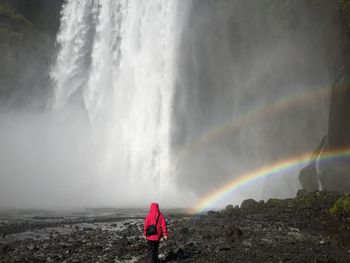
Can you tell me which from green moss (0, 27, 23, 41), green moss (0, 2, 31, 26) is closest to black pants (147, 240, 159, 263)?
green moss (0, 27, 23, 41)

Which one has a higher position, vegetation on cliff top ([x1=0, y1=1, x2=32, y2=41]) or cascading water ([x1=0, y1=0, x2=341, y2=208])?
vegetation on cliff top ([x1=0, y1=1, x2=32, y2=41])

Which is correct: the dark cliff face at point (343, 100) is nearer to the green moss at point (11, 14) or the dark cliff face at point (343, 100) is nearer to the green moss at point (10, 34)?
the green moss at point (10, 34)

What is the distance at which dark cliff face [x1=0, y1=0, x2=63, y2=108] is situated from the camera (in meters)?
69.9

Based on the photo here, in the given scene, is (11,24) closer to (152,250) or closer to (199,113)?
(199,113)

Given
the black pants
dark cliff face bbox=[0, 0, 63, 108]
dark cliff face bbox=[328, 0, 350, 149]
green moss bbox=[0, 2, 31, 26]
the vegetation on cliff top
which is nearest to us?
the black pants

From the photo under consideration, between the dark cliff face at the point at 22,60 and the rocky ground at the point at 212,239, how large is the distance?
176ft

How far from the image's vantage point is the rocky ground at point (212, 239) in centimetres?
1276

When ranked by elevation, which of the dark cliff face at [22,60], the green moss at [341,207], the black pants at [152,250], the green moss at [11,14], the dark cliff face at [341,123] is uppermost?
the green moss at [11,14]

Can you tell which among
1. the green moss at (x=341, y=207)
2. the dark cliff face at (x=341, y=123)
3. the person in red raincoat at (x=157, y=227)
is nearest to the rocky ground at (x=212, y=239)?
the green moss at (x=341, y=207)

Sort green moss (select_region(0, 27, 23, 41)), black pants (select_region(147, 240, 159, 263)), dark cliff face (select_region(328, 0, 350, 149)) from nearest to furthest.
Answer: black pants (select_region(147, 240, 159, 263)) < dark cliff face (select_region(328, 0, 350, 149)) < green moss (select_region(0, 27, 23, 41))

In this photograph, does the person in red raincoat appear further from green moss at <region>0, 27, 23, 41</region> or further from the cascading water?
green moss at <region>0, 27, 23, 41</region>

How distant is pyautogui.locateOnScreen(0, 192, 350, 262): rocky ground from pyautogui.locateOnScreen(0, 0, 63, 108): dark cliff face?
53.6 metres

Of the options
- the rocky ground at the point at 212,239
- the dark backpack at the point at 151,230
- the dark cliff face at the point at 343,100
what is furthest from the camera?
the dark cliff face at the point at 343,100

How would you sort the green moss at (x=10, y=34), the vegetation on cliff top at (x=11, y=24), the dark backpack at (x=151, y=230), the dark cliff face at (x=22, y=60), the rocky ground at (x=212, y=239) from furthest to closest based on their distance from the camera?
the vegetation on cliff top at (x=11, y=24), the green moss at (x=10, y=34), the dark cliff face at (x=22, y=60), the rocky ground at (x=212, y=239), the dark backpack at (x=151, y=230)
